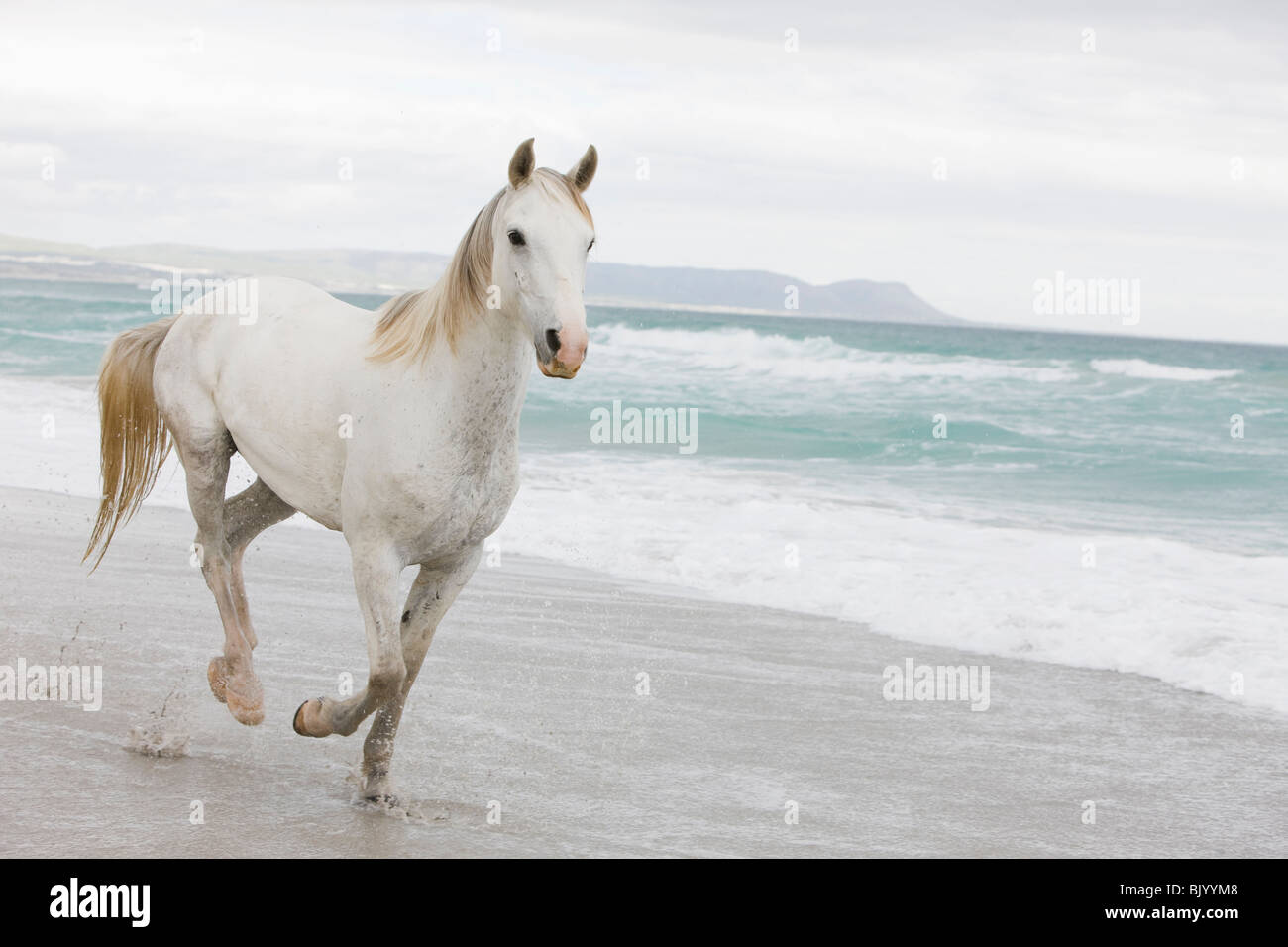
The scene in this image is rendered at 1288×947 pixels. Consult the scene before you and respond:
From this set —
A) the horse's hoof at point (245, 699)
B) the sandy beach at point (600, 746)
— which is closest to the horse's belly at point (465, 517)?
the sandy beach at point (600, 746)

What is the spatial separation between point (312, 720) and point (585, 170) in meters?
1.79

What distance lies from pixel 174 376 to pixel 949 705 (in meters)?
3.45

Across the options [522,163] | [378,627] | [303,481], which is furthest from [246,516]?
[522,163]

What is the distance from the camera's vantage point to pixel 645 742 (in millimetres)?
4906

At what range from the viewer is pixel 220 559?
186 inches

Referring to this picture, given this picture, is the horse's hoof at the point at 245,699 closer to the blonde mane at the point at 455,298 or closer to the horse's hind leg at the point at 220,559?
the horse's hind leg at the point at 220,559

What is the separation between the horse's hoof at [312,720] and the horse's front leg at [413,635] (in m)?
0.15

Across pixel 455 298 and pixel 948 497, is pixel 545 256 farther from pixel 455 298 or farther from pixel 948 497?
pixel 948 497

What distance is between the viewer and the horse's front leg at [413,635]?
397cm

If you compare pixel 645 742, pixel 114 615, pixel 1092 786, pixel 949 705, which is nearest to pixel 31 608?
pixel 114 615

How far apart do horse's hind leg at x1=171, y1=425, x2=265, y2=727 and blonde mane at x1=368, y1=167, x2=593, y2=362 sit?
40.4 inches

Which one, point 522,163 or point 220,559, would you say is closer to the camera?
point 522,163

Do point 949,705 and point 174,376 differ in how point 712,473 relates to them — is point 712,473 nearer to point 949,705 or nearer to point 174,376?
point 949,705

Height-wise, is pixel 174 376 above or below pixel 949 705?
above
